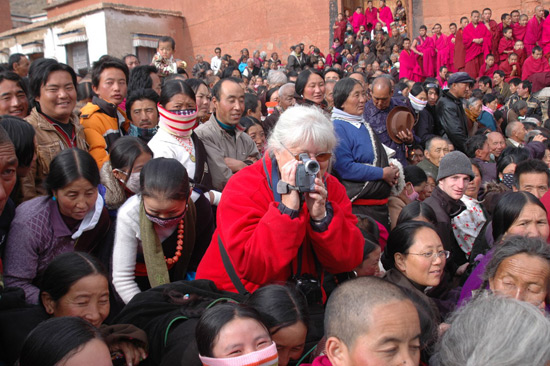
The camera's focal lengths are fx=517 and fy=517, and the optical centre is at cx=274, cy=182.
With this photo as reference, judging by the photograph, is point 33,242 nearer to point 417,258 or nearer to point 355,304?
point 355,304

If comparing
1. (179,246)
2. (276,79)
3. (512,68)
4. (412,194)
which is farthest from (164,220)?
(512,68)

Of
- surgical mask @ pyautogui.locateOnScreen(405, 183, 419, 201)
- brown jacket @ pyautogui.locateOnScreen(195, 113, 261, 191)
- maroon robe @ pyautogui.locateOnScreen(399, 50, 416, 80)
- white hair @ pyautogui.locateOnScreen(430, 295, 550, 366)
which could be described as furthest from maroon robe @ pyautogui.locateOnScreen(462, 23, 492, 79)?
white hair @ pyautogui.locateOnScreen(430, 295, 550, 366)

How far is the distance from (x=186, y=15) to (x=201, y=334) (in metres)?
23.1

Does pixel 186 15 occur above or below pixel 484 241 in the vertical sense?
above

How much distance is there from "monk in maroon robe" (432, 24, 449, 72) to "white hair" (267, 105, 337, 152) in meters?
13.5

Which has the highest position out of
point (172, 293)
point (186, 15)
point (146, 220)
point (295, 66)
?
point (186, 15)

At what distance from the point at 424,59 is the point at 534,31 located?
284cm

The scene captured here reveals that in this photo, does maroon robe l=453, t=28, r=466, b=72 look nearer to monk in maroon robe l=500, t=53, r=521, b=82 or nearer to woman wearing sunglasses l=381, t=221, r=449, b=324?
monk in maroon robe l=500, t=53, r=521, b=82

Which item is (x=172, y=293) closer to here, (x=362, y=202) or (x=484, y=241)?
(x=362, y=202)

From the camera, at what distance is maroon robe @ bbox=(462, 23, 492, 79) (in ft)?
46.7

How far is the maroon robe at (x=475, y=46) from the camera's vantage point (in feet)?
46.7

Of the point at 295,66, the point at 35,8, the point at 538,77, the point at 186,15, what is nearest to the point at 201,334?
the point at 538,77

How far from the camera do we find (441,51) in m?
14.9

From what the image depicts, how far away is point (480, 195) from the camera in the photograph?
15.9 feet
